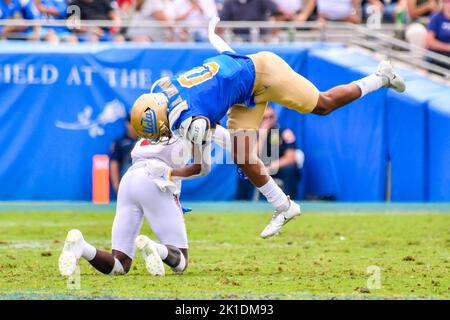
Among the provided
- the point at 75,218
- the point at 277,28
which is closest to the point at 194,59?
the point at 277,28

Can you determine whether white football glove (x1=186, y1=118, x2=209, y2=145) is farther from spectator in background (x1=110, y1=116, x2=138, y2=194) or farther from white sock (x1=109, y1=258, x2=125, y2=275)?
spectator in background (x1=110, y1=116, x2=138, y2=194)

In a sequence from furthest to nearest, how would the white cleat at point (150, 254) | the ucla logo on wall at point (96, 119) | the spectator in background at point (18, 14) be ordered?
the spectator in background at point (18, 14) → the ucla logo on wall at point (96, 119) → the white cleat at point (150, 254)

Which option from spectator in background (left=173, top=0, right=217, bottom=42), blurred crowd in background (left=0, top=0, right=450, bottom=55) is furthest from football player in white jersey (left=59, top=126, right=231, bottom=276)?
spectator in background (left=173, top=0, right=217, bottom=42)

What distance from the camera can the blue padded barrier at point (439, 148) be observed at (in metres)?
13.3

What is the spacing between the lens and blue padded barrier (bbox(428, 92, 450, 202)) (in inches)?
523

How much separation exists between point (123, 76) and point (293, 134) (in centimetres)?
230

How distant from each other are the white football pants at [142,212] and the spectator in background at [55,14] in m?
7.20

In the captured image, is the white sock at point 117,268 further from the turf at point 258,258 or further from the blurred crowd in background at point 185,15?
the blurred crowd in background at point 185,15

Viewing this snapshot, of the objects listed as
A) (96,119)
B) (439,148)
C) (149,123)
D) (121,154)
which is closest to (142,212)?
(149,123)

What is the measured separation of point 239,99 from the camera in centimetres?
828

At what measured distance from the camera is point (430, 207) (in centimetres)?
1325

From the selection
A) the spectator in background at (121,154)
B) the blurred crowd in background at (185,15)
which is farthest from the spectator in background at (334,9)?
the spectator in background at (121,154)

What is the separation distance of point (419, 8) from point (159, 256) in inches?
391

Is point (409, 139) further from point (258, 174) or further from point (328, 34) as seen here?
point (258, 174)
